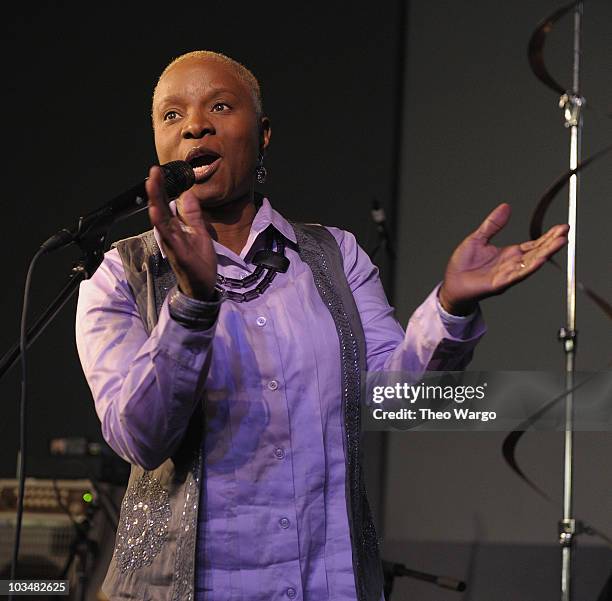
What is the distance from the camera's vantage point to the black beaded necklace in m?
1.55

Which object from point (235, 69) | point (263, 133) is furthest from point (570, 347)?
point (235, 69)

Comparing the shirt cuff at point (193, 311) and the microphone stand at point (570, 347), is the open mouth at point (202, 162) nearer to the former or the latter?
the shirt cuff at point (193, 311)

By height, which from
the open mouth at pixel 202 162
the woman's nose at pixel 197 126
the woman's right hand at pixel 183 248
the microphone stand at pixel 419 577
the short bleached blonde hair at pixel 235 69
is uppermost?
the short bleached blonde hair at pixel 235 69

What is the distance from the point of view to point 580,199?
299cm

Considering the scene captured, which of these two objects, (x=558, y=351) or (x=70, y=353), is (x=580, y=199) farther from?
(x=70, y=353)

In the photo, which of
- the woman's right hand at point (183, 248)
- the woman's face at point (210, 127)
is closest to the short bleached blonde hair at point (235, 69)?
the woman's face at point (210, 127)

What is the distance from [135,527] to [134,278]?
0.38 meters

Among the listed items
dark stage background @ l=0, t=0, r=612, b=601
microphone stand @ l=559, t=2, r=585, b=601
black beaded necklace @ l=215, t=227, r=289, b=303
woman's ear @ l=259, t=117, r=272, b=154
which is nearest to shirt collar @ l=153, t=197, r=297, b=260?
black beaded necklace @ l=215, t=227, r=289, b=303

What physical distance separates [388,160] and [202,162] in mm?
1906

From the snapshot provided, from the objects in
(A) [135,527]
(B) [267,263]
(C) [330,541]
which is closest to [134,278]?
(B) [267,263]

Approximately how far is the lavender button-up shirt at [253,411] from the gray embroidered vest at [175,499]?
0.02 m

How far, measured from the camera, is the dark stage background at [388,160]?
3092 millimetres

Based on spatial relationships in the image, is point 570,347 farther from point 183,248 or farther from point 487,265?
point 183,248

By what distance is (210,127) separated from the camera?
64.8 inches
